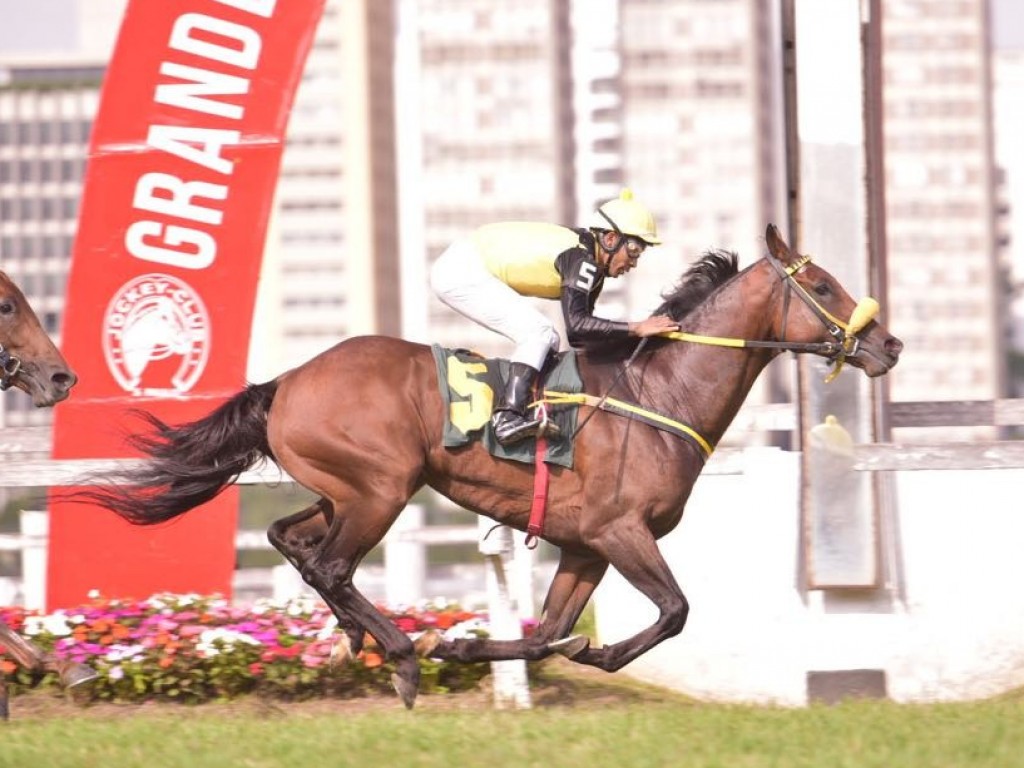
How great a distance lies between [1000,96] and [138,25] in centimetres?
17524

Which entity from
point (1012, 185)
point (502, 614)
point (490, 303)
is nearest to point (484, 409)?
point (490, 303)

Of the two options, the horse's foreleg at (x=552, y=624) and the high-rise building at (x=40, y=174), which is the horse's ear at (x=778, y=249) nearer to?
the horse's foreleg at (x=552, y=624)

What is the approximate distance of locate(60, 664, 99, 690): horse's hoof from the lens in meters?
7.95

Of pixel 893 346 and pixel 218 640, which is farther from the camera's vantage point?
pixel 218 640

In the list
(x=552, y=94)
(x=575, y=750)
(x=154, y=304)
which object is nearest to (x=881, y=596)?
(x=575, y=750)

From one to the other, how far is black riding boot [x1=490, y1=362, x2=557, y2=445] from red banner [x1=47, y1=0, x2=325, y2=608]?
8.56 ft

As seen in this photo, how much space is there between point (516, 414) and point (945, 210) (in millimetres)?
143942

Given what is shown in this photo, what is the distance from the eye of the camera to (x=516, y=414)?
25.4 ft

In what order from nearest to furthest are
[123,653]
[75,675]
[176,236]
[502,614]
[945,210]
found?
[75,675]
[123,653]
[502,614]
[176,236]
[945,210]

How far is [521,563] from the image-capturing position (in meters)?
10.1

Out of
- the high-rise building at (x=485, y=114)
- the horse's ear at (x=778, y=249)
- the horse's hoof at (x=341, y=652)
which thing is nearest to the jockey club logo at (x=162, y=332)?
the horse's hoof at (x=341, y=652)

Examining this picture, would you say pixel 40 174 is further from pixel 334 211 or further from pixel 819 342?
pixel 819 342

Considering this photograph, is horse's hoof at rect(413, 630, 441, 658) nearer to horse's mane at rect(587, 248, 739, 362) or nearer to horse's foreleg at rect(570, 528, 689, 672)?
horse's foreleg at rect(570, 528, 689, 672)

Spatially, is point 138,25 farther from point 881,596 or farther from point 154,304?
point 881,596
